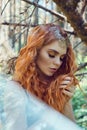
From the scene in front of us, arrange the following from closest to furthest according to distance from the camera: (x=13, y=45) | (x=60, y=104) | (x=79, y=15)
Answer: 1. (x=60, y=104)
2. (x=79, y=15)
3. (x=13, y=45)

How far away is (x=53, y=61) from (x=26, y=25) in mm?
635

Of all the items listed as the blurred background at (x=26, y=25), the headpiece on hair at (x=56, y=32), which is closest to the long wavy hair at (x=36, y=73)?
the headpiece on hair at (x=56, y=32)

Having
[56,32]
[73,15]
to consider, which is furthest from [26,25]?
[56,32]

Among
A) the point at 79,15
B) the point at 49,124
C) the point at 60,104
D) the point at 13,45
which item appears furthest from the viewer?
the point at 13,45

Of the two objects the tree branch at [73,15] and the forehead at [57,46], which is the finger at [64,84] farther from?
the tree branch at [73,15]

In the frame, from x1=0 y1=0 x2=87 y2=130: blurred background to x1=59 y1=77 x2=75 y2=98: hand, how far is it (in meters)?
0.15

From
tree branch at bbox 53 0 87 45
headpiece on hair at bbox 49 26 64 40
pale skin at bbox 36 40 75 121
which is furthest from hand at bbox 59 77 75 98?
tree branch at bbox 53 0 87 45

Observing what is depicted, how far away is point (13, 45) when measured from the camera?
167 centimetres

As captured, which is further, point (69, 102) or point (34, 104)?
point (69, 102)

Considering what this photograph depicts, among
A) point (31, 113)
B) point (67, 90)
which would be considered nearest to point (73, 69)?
point (67, 90)

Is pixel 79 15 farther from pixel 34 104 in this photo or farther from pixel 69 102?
pixel 34 104

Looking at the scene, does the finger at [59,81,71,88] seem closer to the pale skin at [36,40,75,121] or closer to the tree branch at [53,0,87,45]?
the pale skin at [36,40,75,121]

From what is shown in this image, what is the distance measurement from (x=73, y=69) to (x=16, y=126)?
0.27m

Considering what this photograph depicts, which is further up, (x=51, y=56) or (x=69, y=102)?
(x=51, y=56)
